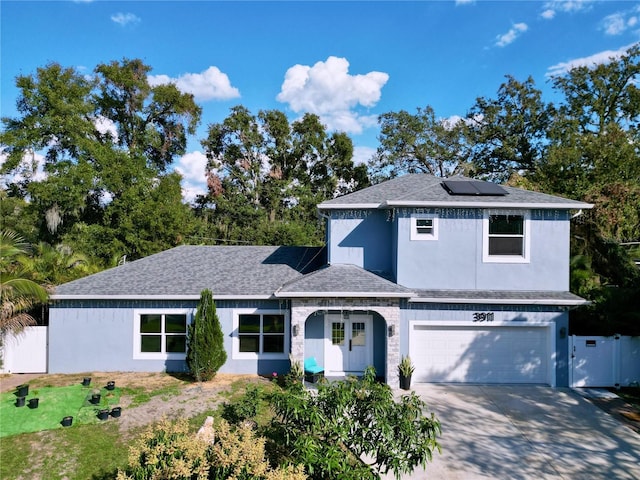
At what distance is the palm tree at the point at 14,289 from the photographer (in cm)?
1109

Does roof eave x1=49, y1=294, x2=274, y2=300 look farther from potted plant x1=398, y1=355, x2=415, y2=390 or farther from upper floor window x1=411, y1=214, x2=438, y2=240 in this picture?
upper floor window x1=411, y1=214, x2=438, y2=240

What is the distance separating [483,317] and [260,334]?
7.14 metres

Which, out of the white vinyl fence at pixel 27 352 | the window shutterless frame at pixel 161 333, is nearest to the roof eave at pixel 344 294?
the window shutterless frame at pixel 161 333

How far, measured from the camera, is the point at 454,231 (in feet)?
41.5

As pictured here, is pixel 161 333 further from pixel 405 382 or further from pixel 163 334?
pixel 405 382

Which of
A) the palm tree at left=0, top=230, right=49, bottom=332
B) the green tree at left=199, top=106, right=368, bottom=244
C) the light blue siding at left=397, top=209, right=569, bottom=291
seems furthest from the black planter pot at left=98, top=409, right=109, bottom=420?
the green tree at left=199, top=106, right=368, bottom=244

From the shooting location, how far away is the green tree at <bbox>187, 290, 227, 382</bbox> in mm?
11844

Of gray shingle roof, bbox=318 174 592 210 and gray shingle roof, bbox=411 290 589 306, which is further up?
gray shingle roof, bbox=318 174 592 210

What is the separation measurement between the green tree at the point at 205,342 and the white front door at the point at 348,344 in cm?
349

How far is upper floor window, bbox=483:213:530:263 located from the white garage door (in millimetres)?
2229

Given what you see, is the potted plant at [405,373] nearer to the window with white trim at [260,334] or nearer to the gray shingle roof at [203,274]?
the window with white trim at [260,334]

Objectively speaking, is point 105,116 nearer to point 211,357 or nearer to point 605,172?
point 211,357

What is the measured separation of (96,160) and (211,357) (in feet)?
61.3

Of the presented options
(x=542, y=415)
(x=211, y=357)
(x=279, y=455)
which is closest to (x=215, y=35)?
(x=211, y=357)
